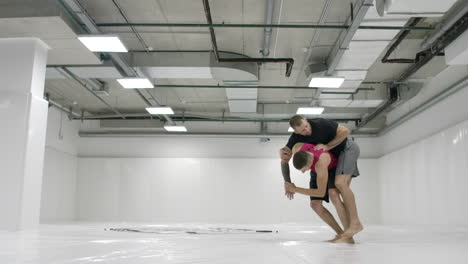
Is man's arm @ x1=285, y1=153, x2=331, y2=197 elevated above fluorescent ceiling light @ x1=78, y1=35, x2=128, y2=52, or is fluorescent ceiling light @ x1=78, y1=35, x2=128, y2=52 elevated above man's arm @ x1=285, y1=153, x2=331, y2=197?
fluorescent ceiling light @ x1=78, y1=35, x2=128, y2=52

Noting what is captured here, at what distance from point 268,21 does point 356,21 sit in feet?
4.44

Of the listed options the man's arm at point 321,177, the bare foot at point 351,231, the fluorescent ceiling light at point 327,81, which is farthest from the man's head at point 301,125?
the fluorescent ceiling light at point 327,81

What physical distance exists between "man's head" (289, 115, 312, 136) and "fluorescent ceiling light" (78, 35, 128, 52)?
3.42m

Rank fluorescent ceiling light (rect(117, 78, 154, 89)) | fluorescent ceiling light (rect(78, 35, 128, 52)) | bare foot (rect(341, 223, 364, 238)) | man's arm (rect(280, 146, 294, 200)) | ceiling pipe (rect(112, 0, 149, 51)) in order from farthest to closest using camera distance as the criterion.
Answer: fluorescent ceiling light (rect(117, 78, 154, 89)), ceiling pipe (rect(112, 0, 149, 51)), fluorescent ceiling light (rect(78, 35, 128, 52)), man's arm (rect(280, 146, 294, 200)), bare foot (rect(341, 223, 364, 238))

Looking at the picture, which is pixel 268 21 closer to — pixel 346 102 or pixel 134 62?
pixel 134 62

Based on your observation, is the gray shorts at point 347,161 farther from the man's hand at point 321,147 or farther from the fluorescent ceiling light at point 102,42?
the fluorescent ceiling light at point 102,42

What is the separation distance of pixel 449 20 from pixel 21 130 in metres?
6.10

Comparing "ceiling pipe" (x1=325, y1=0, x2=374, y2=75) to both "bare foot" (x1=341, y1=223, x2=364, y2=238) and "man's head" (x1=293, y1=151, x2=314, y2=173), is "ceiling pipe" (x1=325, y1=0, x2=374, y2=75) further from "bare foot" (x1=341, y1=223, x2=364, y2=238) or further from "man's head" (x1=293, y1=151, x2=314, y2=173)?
"bare foot" (x1=341, y1=223, x2=364, y2=238)

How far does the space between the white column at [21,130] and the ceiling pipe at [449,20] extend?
5.88 metres

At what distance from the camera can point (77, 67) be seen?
8305 millimetres

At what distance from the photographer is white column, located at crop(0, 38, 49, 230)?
5930 millimetres

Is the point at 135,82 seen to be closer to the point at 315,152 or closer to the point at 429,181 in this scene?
the point at 315,152

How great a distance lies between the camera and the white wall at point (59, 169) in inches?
478

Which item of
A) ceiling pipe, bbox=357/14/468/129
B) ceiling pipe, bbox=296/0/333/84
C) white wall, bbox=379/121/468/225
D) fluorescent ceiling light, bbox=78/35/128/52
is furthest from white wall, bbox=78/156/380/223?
fluorescent ceiling light, bbox=78/35/128/52
